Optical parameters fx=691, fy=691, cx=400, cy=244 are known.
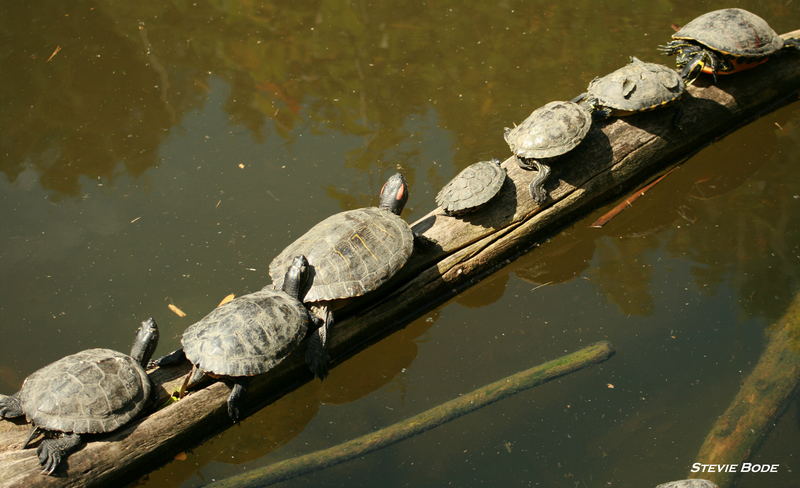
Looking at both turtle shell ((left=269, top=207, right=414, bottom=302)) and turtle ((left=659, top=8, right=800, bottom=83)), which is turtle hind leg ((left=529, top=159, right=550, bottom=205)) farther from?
turtle ((left=659, top=8, right=800, bottom=83))

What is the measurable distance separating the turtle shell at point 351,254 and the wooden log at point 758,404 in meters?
2.18

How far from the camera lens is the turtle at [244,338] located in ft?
12.7

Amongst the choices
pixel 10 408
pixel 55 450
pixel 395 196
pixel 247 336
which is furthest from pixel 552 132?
pixel 10 408

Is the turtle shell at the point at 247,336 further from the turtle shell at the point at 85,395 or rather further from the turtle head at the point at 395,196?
the turtle head at the point at 395,196

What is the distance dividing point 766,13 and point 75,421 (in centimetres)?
763

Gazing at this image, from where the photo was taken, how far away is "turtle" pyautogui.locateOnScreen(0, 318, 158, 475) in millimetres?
3637

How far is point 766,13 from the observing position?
7445mm

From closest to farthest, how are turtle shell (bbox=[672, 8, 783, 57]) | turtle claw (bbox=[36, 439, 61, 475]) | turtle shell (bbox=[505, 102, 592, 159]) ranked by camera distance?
turtle claw (bbox=[36, 439, 61, 475]), turtle shell (bbox=[505, 102, 592, 159]), turtle shell (bbox=[672, 8, 783, 57])

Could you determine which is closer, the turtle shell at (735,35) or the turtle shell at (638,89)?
the turtle shell at (638,89)

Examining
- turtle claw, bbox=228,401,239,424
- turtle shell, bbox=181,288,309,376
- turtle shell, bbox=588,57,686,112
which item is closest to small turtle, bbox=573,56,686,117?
turtle shell, bbox=588,57,686,112

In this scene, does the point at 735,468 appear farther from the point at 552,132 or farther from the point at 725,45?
the point at 725,45

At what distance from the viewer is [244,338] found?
3934mm

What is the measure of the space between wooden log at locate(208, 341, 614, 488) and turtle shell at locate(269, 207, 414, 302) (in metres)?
0.88

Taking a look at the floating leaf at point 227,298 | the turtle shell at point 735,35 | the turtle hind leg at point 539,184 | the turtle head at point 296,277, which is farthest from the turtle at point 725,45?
the floating leaf at point 227,298
